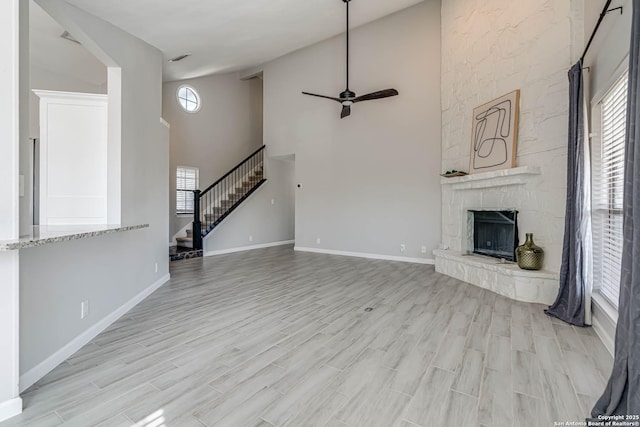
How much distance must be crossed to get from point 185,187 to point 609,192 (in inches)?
321

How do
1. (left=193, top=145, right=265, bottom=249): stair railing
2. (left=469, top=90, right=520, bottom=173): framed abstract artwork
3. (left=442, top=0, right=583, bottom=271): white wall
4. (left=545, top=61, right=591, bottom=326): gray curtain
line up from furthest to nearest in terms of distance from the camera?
(left=193, top=145, right=265, bottom=249): stair railing
(left=469, top=90, right=520, bottom=173): framed abstract artwork
(left=442, top=0, right=583, bottom=271): white wall
(left=545, top=61, right=591, bottom=326): gray curtain

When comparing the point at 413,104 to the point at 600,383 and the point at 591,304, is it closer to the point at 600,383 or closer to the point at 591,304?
the point at 591,304

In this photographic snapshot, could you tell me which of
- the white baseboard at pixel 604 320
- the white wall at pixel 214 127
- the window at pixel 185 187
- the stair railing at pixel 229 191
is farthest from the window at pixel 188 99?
the white baseboard at pixel 604 320

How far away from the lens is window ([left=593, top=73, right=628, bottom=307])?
2682 millimetres

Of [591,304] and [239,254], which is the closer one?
[591,304]

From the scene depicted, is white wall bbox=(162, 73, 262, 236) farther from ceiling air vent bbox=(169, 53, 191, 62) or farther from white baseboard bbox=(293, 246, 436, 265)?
white baseboard bbox=(293, 246, 436, 265)

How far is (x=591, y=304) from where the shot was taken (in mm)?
3045

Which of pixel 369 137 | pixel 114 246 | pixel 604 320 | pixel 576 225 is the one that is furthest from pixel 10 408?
pixel 369 137

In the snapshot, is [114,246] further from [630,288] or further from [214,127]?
[214,127]

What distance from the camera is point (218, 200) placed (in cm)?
835

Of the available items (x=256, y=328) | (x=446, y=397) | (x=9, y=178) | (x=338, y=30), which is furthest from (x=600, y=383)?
(x=338, y=30)

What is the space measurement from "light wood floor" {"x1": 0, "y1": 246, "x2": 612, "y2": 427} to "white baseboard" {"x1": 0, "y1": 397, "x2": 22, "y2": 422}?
0.05 metres

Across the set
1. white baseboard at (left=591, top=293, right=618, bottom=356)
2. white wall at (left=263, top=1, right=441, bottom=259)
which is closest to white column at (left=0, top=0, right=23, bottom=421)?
white baseboard at (left=591, top=293, right=618, bottom=356)

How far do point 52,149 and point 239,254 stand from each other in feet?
15.3
